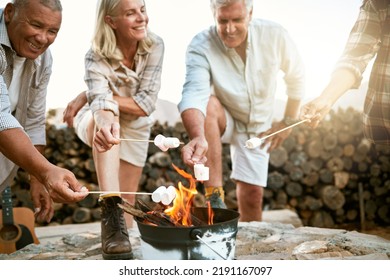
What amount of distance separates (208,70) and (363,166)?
1.75m

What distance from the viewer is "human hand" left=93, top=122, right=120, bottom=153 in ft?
6.83

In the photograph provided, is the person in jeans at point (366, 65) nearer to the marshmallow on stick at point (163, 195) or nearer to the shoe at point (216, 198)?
the shoe at point (216, 198)

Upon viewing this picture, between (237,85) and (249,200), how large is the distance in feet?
2.05

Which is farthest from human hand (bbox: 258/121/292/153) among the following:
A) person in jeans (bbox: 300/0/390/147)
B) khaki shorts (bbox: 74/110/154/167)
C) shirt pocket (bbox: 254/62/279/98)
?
khaki shorts (bbox: 74/110/154/167)

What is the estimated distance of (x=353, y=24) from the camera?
2.20 m

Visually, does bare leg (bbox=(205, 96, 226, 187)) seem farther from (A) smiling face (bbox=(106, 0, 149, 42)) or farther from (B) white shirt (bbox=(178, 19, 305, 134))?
(A) smiling face (bbox=(106, 0, 149, 42))

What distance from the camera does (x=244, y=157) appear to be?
2457 mm

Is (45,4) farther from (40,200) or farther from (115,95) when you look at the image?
(40,200)

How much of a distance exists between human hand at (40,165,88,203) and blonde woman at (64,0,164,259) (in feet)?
1.33

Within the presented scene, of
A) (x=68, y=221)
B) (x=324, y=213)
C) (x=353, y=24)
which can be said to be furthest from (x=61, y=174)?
(x=324, y=213)
